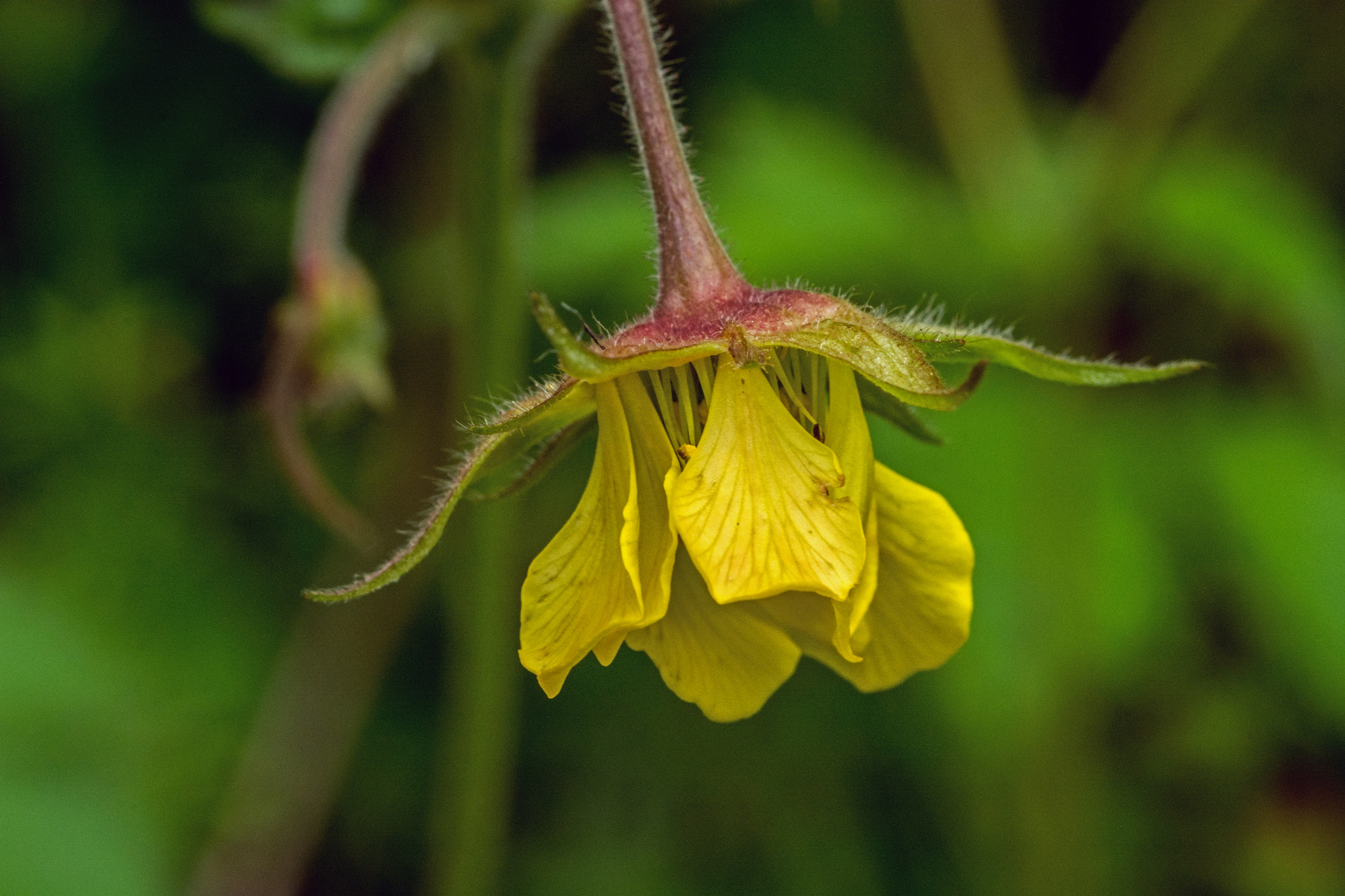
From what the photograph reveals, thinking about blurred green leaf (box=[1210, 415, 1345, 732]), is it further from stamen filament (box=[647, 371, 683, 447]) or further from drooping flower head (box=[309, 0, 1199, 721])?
stamen filament (box=[647, 371, 683, 447])

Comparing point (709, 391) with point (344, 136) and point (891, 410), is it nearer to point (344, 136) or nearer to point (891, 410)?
point (891, 410)

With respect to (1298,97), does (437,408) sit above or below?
below

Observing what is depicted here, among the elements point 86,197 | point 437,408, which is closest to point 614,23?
point 437,408

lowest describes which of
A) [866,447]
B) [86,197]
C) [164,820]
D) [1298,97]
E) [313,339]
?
[164,820]

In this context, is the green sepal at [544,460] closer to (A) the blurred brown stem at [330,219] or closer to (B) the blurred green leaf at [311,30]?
(A) the blurred brown stem at [330,219]

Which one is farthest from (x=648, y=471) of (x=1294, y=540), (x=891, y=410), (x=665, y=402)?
(x=1294, y=540)

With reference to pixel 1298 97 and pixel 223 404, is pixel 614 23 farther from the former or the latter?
pixel 1298 97

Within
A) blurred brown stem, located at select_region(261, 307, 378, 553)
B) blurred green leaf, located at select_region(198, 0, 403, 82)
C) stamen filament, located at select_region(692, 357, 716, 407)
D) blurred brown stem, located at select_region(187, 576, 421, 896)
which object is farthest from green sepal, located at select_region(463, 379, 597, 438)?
blurred brown stem, located at select_region(187, 576, 421, 896)
